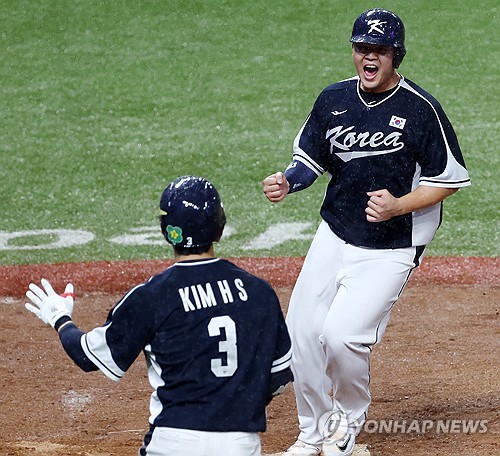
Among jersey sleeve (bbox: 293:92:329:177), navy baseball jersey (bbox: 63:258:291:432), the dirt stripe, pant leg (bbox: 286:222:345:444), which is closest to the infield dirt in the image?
the dirt stripe

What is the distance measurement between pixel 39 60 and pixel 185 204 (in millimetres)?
9536

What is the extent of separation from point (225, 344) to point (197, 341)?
9cm

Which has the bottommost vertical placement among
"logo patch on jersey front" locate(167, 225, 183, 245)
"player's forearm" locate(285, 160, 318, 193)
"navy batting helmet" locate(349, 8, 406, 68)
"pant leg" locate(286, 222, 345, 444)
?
"pant leg" locate(286, 222, 345, 444)

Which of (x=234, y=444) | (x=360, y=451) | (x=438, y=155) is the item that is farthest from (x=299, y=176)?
(x=234, y=444)

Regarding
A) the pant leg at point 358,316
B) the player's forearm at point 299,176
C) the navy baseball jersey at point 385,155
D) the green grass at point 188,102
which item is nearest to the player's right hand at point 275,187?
the player's forearm at point 299,176

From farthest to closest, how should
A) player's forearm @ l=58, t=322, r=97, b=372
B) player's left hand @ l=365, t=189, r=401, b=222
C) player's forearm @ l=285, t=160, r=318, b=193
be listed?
player's forearm @ l=285, t=160, r=318, b=193
player's left hand @ l=365, t=189, r=401, b=222
player's forearm @ l=58, t=322, r=97, b=372

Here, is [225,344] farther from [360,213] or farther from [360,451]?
[360,451]

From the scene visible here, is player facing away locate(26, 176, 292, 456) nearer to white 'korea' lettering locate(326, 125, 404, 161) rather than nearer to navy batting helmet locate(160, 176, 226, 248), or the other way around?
navy batting helmet locate(160, 176, 226, 248)

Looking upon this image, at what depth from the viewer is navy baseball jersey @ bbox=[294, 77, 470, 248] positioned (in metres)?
4.73

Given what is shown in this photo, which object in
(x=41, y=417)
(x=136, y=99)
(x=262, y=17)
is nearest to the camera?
(x=41, y=417)

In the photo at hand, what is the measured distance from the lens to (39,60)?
12.5m

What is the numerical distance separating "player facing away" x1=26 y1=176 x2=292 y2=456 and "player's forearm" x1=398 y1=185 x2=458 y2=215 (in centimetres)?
133

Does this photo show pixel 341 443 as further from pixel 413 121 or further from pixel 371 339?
pixel 413 121

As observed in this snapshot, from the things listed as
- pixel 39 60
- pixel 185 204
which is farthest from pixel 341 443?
pixel 39 60
